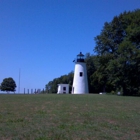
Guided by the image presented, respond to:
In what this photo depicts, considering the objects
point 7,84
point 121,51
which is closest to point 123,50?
point 121,51

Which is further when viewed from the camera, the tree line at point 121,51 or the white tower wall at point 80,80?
the white tower wall at point 80,80

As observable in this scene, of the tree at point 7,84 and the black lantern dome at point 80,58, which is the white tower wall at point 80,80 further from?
the tree at point 7,84

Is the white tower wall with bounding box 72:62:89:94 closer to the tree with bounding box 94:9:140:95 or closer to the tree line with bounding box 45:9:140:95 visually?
the tree line with bounding box 45:9:140:95

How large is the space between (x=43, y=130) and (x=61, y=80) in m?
80.3

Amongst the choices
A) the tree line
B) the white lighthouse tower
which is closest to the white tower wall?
the white lighthouse tower

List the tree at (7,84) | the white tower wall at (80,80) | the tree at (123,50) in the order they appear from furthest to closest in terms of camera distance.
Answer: the tree at (7,84) < the white tower wall at (80,80) < the tree at (123,50)

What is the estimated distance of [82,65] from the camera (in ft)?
200

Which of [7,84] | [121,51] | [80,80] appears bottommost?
[7,84]

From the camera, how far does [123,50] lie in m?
40.1

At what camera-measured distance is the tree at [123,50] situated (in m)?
39.5

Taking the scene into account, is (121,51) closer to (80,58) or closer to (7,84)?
(80,58)

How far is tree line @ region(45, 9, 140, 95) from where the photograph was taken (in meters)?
Answer: 39.6

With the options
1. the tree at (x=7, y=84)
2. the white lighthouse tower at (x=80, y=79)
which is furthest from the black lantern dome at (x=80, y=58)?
the tree at (x=7, y=84)

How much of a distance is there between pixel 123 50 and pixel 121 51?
1.49ft
